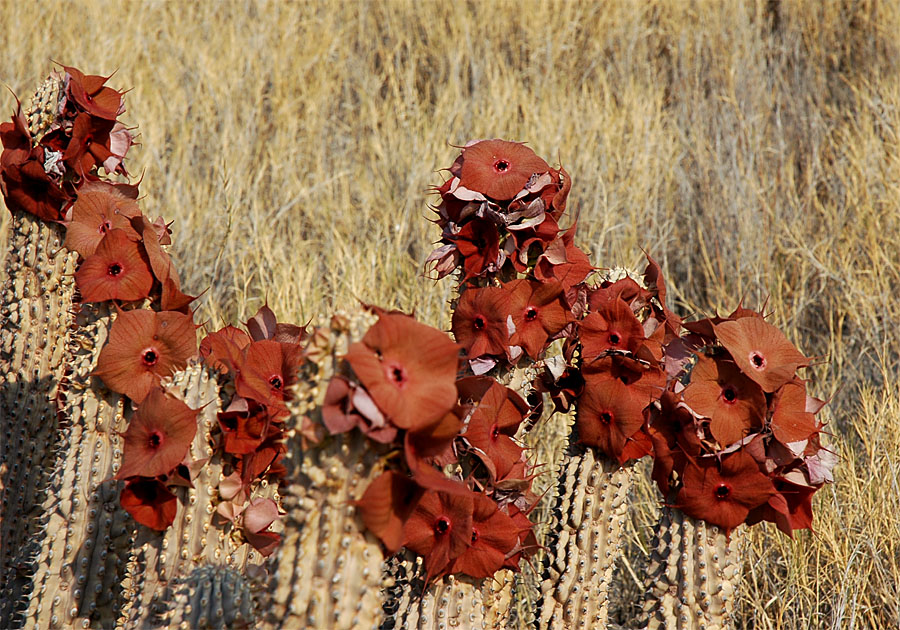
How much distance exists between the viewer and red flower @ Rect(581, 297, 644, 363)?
5.47 ft

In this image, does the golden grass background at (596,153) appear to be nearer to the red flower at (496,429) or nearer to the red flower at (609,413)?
the red flower at (609,413)

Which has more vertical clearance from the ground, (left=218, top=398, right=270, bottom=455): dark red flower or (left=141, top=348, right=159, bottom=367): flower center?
(left=141, top=348, right=159, bottom=367): flower center

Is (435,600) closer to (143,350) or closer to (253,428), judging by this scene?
(253,428)

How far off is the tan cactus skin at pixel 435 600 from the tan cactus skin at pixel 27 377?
806 mm

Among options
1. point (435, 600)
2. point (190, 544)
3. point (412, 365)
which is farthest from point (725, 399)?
point (190, 544)

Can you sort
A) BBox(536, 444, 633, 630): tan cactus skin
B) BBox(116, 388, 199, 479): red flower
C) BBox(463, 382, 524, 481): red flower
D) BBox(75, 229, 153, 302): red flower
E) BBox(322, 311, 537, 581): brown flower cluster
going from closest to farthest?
1. BBox(322, 311, 537, 581): brown flower cluster
2. BBox(116, 388, 199, 479): red flower
3. BBox(463, 382, 524, 481): red flower
4. BBox(75, 229, 153, 302): red flower
5. BBox(536, 444, 633, 630): tan cactus skin

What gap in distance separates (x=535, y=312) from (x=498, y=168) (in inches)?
10.8

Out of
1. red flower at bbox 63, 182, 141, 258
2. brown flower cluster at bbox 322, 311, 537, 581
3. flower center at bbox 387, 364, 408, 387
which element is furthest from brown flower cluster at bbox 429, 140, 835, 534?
red flower at bbox 63, 182, 141, 258

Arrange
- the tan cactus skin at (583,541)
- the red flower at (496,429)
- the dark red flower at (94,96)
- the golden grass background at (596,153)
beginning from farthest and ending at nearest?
the golden grass background at (596,153)
the dark red flower at (94,96)
the tan cactus skin at (583,541)
the red flower at (496,429)

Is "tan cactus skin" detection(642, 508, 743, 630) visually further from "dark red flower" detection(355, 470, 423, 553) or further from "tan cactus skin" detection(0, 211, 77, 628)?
"tan cactus skin" detection(0, 211, 77, 628)

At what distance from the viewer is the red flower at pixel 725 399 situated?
1.60 m

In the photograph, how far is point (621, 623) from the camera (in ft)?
9.39

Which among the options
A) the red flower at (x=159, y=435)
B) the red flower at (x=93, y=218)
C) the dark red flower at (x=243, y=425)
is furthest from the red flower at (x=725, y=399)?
the red flower at (x=93, y=218)

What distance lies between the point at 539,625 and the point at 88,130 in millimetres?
1355
